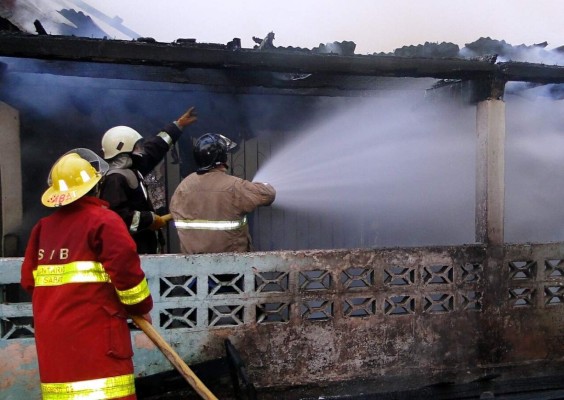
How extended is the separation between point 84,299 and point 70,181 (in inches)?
29.5

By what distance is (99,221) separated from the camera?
9.89ft

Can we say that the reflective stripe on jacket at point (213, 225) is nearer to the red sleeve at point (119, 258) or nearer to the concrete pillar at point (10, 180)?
the red sleeve at point (119, 258)

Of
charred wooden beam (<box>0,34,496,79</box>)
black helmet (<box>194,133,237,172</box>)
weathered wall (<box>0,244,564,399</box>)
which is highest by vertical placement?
charred wooden beam (<box>0,34,496,79</box>)

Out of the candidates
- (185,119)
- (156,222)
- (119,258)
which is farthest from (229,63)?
(119,258)

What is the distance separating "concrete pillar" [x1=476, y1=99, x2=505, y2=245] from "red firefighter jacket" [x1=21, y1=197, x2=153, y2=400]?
403 centimetres

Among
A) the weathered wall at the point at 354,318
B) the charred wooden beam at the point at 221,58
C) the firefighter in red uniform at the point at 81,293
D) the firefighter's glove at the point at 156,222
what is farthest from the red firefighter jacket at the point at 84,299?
the charred wooden beam at the point at 221,58

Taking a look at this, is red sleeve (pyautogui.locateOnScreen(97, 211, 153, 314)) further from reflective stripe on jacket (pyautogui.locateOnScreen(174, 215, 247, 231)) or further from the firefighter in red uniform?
reflective stripe on jacket (pyautogui.locateOnScreen(174, 215, 247, 231))

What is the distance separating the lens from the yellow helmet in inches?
120

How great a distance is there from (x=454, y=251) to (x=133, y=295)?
3669mm

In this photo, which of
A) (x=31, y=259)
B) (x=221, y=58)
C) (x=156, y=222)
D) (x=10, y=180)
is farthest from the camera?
(x=10, y=180)

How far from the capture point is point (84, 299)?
3.00 meters

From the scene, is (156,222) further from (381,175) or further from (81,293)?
(381,175)

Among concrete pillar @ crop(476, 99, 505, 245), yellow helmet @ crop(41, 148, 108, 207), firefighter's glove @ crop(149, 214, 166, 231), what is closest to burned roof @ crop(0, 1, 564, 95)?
concrete pillar @ crop(476, 99, 505, 245)

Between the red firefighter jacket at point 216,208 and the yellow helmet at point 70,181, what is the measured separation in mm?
1904
